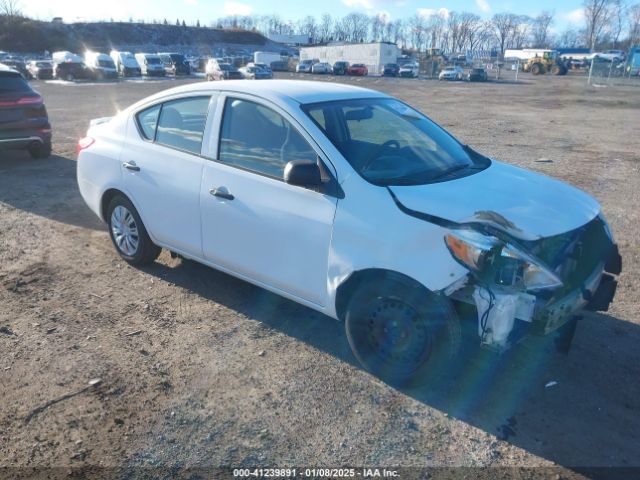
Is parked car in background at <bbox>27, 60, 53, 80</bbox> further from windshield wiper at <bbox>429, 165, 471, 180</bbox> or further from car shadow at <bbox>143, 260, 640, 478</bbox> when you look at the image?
windshield wiper at <bbox>429, 165, 471, 180</bbox>

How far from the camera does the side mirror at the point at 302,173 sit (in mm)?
3449

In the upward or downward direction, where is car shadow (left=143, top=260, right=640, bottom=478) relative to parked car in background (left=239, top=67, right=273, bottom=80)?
downward

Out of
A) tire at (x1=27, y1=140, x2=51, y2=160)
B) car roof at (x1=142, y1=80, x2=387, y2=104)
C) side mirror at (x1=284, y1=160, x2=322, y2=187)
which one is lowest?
tire at (x1=27, y1=140, x2=51, y2=160)

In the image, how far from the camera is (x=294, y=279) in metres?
3.80

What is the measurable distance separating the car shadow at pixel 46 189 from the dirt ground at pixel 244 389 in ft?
4.38

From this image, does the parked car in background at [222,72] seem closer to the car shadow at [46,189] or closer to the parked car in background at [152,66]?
the parked car in background at [152,66]

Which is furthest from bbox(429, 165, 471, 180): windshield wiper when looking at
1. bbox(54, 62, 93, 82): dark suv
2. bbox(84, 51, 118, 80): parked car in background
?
bbox(84, 51, 118, 80): parked car in background

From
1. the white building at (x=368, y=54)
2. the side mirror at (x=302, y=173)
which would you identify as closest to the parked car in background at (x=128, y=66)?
the white building at (x=368, y=54)

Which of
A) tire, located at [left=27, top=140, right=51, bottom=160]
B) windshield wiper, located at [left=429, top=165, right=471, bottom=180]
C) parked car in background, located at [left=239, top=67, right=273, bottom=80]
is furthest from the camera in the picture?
parked car in background, located at [left=239, top=67, right=273, bottom=80]

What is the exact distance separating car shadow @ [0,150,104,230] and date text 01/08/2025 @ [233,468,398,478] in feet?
15.0

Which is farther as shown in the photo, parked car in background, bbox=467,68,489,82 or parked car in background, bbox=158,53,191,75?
parked car in background, bbox=158,53,191,75

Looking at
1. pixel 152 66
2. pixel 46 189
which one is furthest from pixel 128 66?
pixel 46 189

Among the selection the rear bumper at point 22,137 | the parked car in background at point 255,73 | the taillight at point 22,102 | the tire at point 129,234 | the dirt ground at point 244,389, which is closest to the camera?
the dirt ground at point 244,389

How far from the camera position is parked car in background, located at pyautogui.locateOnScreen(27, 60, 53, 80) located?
137ft
